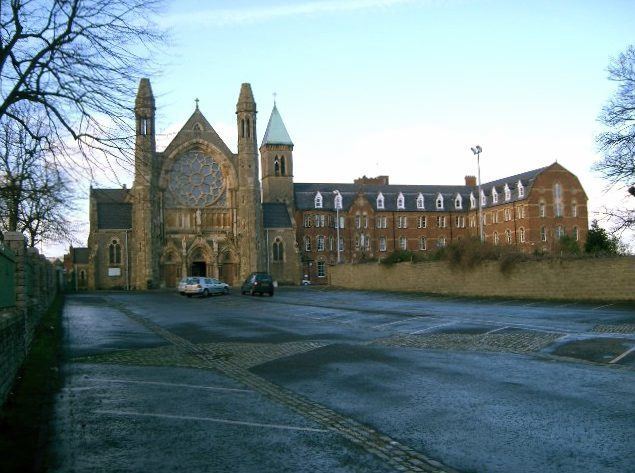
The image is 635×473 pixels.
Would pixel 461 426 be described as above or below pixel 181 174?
below

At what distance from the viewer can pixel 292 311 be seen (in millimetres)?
30734

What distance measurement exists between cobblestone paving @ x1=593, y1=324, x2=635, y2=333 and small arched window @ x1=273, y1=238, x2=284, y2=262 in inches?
Result: 2432

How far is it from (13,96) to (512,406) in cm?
1111

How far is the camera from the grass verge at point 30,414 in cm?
700

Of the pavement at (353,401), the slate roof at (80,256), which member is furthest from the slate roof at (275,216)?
the pavement at (353,401)

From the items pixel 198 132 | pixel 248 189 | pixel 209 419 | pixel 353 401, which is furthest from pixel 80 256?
pixel 209 419

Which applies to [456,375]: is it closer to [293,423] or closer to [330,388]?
[330,388]

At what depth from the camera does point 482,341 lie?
17.3m

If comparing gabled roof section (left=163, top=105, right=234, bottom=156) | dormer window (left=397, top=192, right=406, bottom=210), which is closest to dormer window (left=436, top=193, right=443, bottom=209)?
dormer window (left=397, top=192, right=406, bottom=210)

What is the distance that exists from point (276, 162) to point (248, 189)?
19.1m

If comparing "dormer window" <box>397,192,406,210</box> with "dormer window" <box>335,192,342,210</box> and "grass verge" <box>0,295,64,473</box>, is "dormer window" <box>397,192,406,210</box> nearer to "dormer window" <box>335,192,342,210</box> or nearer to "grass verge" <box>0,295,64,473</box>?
"dormer window" <box>335,192,342,210</box>

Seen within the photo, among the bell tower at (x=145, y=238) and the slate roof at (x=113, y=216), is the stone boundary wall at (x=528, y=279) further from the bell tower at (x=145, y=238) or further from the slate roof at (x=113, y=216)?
the slate roof at (x=113, y=216)

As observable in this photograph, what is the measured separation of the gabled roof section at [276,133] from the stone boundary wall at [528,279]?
46.0m

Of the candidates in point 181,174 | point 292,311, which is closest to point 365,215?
point 181,174
